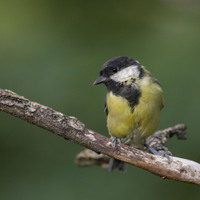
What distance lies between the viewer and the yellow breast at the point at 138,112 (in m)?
3.28

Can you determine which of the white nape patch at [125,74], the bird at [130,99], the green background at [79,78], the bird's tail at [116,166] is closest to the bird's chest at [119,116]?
the bird at [130,99]

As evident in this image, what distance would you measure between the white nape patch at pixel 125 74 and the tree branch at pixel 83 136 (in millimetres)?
808

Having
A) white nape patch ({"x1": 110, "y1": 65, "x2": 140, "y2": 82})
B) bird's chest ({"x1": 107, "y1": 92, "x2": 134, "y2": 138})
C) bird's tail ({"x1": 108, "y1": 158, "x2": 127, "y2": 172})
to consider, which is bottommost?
bird's tail ({"x1": 108, "y1": 158, "x2": 127, "y2": 172})

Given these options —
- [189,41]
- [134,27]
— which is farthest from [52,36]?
[189,41]

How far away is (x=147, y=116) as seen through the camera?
10.8ft

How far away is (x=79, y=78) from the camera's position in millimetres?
3832

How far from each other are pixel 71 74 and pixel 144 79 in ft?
2.79

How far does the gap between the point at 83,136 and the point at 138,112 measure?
81 cm

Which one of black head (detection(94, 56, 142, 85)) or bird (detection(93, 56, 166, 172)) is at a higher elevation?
black head (detection(94, 56, 142, 85))

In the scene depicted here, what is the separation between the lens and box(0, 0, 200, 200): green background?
3494 millimetres

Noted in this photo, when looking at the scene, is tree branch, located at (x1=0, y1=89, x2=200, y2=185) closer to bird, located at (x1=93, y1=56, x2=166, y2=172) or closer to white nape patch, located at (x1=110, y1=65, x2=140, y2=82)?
bird, located at (x1=93, y1=56, x2=166, y2=172)

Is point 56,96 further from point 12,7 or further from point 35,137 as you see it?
point 12,7

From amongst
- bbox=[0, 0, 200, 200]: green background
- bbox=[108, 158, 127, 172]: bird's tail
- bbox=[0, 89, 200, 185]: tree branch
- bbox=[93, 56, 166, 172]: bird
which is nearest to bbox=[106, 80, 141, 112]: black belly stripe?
bbox=[93, 56, 166, 172]: bird

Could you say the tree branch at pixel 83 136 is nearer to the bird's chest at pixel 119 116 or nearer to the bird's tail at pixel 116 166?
the bird's chest at pixel 119 116
